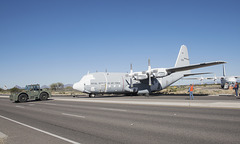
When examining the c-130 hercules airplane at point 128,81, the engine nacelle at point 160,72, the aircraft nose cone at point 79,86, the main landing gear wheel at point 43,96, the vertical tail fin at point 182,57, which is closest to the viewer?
the main landing gear wheel at point 43,96

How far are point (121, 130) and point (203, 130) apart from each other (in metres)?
3.15

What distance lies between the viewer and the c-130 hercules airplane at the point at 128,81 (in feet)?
99.7

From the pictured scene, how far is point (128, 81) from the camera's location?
3388 centimetres

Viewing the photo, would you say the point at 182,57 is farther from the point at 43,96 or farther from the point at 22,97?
the point at 22,97

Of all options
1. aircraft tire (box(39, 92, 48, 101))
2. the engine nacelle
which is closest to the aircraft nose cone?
aircraft tire (box(39, 92, 48, 101))

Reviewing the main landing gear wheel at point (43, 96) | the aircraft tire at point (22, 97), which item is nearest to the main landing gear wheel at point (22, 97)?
the aircraft tire at point (22, 97)

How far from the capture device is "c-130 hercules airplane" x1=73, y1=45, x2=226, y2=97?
30375 millimetres

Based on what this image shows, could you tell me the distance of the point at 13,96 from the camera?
25250 millimetres

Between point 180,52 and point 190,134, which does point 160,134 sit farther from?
point 180,52

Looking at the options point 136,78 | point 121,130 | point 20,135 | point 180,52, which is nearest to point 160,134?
point 121,130

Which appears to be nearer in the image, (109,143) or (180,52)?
(109,143)

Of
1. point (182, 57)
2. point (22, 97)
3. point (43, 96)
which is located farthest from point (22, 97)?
point (182, 57)

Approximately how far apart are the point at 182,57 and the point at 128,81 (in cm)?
1266

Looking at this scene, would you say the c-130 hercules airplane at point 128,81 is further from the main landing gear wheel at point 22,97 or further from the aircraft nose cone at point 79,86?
the main landing gear wheel at point 22,97
